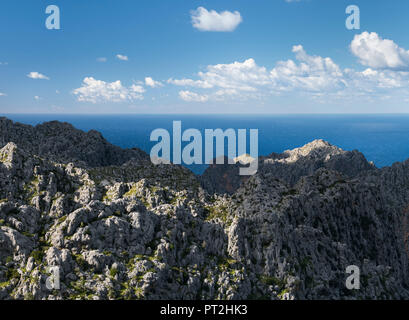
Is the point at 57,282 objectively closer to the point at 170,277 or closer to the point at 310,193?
the point at 170,277

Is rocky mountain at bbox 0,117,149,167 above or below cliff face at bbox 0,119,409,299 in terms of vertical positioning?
above

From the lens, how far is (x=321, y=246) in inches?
2537

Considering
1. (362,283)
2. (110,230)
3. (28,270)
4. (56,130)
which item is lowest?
(362,283)

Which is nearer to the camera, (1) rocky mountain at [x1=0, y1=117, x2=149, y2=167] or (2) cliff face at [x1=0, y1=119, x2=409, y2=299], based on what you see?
(2) cliff face at [x1=0, y1=119, x2=409, y2=299]

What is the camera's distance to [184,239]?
57656 millimetres

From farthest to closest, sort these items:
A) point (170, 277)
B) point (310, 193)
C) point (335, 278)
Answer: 1. point (310, 193)
2. point (335, 278)
3. point (170, 277)

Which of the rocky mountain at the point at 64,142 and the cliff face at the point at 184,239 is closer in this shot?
the cliff face at the point at 184,239

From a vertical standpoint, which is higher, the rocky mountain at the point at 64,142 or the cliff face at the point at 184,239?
the rocky mountain at the point at 64,142

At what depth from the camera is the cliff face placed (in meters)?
47.1

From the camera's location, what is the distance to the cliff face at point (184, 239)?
47.1 meters

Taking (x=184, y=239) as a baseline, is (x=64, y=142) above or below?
above

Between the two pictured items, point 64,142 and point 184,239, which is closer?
point 184,239

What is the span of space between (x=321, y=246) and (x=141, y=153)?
13957cm
